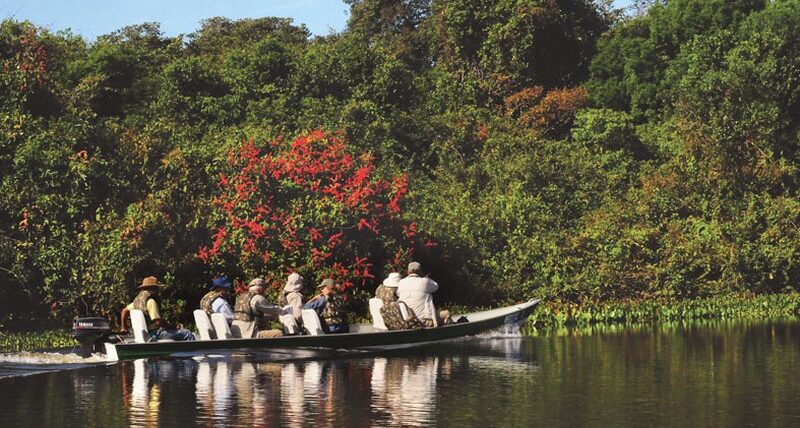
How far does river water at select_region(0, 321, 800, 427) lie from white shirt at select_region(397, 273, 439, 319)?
0.77 m

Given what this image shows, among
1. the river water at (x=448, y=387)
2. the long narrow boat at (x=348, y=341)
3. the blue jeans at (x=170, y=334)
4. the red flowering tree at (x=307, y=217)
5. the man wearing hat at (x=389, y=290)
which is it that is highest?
the red flowering tree at (x=307, y=217)

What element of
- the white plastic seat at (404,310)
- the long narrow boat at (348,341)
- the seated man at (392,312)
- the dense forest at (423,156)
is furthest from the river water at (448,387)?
the dense forest at (423,156)

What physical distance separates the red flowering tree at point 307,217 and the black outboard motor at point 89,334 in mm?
6390

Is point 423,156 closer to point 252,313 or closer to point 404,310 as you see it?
point 404,310

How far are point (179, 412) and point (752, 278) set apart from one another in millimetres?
24457

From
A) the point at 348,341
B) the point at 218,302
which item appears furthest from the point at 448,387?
the point at 218,302

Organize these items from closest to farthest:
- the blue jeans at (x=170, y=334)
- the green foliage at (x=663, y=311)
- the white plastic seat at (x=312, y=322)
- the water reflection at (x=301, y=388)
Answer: the water reflection at (x=301, y=388) < the blue jeans at (x=170, y=334) < the white plastic seat at (x=312, y=322) < the green foliage at (x=663, y=311)

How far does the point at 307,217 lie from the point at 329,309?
487 cm

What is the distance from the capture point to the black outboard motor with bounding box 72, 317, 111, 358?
25266 millimetres

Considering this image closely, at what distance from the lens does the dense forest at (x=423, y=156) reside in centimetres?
3200

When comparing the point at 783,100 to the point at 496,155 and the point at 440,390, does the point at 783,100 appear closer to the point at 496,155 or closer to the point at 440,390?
the point at 496,155

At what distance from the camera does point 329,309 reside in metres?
27.6

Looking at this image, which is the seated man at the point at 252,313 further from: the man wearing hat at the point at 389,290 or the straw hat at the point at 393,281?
the straw hat at the point at 393,281

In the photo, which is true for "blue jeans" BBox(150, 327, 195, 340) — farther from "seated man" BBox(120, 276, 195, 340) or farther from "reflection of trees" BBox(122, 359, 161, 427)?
"reflection of trees" BBox(122, 359, 161, 427)
